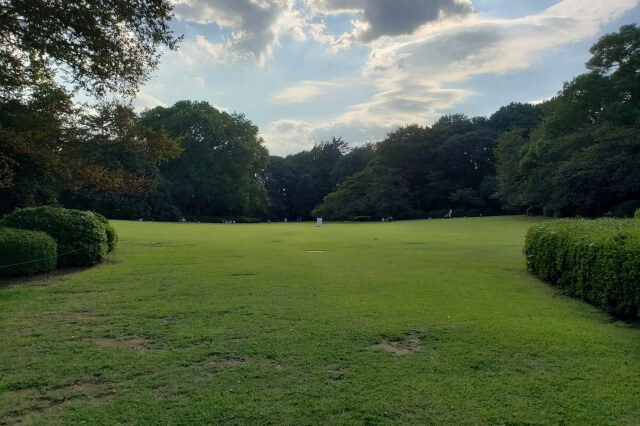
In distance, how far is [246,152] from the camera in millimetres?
54406

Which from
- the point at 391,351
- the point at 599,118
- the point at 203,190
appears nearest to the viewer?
the point at 391,351

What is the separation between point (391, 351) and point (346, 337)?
590 mm

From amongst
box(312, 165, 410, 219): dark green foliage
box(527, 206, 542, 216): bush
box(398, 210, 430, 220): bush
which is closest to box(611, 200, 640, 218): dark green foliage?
box(527, 206, 542, 216): bush

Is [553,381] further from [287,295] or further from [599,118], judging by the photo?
[599,118]

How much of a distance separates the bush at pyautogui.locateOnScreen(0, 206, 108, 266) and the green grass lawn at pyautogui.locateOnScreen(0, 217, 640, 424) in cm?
162

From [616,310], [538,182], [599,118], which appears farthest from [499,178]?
[616,310]

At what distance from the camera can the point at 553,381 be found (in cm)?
372

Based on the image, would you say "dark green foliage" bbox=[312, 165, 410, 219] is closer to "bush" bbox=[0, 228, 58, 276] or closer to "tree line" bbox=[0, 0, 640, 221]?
"tree line" bbox=[0, 0, 640, 221]

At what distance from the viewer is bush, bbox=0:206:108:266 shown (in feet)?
31.9

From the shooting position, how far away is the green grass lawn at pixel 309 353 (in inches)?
128

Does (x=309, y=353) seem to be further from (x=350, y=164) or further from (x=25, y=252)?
(x=350, y=164)

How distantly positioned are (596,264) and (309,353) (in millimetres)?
4713

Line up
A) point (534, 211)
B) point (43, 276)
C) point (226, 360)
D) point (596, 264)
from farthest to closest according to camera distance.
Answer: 1. point (534, 211)
2. point (43, 276)
3. point (596, 264)
4. point (226, 360)

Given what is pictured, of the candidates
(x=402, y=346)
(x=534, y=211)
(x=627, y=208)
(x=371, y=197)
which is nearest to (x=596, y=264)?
(x=402, y=346)
